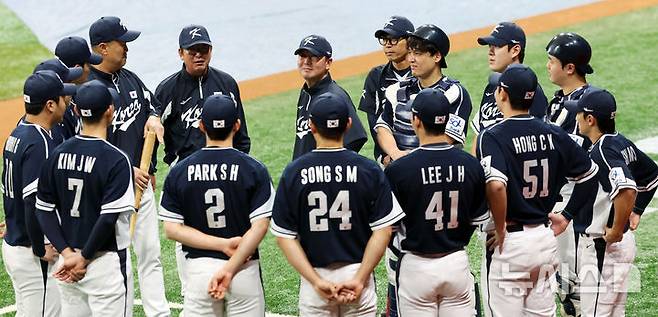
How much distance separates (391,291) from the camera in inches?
258

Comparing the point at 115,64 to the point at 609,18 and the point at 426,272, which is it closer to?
the point at 426,272

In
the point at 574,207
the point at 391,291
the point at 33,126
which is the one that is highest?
the point at 33,126

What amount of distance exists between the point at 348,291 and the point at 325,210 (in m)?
0.43

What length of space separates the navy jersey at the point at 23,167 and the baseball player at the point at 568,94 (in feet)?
10.3

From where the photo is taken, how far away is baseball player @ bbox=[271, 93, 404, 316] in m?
5.38

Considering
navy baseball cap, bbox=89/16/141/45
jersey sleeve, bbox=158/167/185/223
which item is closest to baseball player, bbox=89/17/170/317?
navy baseball cap, bbox=89/16/141/45

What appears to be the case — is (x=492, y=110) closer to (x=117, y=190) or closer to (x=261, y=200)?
(x=261, y=200)

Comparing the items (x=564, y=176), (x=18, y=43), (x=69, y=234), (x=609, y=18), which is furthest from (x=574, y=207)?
(x=18, y=43)

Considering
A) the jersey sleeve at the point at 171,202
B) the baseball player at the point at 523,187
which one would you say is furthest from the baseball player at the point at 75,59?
Result: the baseball player at the point at 523,187

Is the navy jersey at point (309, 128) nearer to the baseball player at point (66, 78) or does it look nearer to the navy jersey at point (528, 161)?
the navy jersey at point (528, 161)

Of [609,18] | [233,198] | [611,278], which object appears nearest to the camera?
[233,198]

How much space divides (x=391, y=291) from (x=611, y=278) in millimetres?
1305

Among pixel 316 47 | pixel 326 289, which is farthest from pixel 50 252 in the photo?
pixel 316 47

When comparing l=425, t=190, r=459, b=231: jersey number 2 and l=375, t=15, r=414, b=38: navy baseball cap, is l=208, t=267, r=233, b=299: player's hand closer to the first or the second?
l=425, t=190, r=459, b=231: jersey number 2
